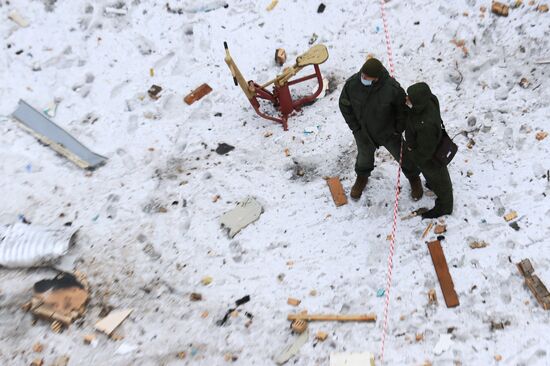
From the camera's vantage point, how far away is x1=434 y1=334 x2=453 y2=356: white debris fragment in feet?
14.1

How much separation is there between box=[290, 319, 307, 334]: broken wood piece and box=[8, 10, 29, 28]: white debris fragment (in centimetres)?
625

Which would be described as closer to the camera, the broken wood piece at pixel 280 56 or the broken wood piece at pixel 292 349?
the broken wood piece at pixel 292 349

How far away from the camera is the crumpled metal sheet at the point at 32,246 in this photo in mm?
5109

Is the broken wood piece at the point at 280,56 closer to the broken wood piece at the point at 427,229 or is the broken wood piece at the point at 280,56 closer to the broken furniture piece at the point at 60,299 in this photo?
the broken wood piece at the point at 427,229

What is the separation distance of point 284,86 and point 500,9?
347 cm

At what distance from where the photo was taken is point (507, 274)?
4.68m

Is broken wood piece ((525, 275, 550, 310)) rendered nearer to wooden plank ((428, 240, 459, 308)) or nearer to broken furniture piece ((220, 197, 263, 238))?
wooden plank ((428, 240, 459, 308))

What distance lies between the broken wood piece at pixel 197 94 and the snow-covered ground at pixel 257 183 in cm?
9

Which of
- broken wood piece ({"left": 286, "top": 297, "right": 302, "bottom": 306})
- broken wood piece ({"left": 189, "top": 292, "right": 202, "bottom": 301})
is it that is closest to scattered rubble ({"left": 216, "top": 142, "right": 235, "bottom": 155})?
broken wood piece ({"left": 189, "top": 292, "right": 202, "bottom": 301})

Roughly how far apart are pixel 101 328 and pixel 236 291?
1400 millimetres

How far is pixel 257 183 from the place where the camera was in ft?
19.5

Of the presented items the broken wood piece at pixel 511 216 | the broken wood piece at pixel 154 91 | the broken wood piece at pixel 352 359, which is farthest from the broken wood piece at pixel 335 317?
the broken wood piece at pixel 154 91

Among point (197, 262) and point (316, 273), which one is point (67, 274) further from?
point (316, 273)

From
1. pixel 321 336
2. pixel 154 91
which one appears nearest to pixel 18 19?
pixel 154 91
